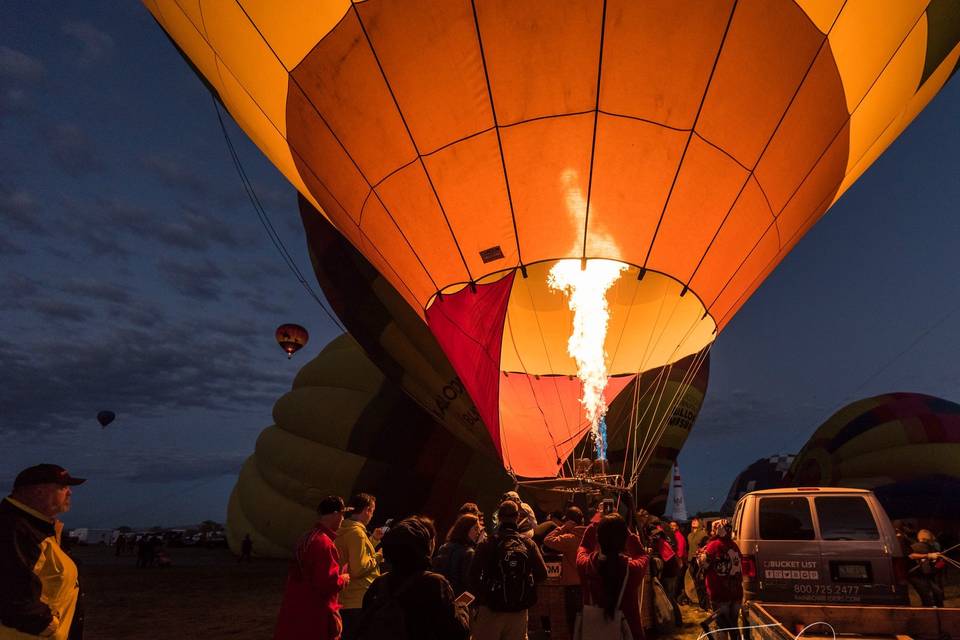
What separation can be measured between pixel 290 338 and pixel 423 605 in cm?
1588

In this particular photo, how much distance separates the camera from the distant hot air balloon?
17.0 meters

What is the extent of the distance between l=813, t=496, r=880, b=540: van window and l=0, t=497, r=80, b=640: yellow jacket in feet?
18.0

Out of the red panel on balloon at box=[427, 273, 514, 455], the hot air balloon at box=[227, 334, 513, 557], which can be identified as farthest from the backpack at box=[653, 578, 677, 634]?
the hot air balloon at box=[227, 334, 513, 557]

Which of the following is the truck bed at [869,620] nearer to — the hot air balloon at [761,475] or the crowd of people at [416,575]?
the crowd of people at [416,575]

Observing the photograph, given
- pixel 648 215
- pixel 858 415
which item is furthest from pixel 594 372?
pixel 858 415

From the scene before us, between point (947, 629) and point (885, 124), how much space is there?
5.75 m

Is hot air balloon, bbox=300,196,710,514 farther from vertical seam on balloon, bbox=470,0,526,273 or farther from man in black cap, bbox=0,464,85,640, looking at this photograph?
man in black cap, bbox=0,464,85,640

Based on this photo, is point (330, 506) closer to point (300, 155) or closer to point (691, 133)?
point (300, 155)

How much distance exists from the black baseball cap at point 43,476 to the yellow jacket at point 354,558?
1.57 metres

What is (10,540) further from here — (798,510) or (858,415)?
(858,415)

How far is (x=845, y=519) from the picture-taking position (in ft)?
17.5

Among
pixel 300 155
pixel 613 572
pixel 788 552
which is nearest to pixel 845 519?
pixel 788 552

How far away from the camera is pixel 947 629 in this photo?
3.08 meters

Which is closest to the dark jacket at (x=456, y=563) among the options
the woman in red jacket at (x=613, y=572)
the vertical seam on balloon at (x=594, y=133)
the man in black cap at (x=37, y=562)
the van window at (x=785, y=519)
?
the woman in red jacket at (x=613, y=572)
